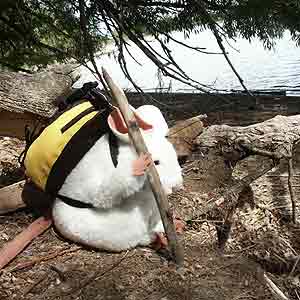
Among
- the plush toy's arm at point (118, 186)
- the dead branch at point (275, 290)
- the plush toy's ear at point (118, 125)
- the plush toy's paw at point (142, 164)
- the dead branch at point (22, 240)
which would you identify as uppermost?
the plush toy's ear at point (118, 125)

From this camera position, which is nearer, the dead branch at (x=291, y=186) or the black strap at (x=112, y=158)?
the black strap at (x=112, y=158)

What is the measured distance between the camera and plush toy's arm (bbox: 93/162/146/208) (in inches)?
62.7

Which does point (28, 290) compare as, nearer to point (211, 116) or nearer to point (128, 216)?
point (128, 216)

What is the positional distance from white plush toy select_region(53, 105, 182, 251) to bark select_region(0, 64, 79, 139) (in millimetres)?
510

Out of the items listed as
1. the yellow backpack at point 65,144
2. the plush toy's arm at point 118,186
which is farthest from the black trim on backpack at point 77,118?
the plush toy's arm at point 118,186

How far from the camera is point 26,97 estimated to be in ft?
6.84

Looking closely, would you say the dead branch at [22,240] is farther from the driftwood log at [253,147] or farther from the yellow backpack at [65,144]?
the driftwood log at [253,147]

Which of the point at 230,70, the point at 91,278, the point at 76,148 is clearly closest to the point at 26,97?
the point at 76,148

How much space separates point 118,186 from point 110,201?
0.08m

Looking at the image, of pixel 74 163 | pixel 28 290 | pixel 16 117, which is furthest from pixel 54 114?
pixel 28 290

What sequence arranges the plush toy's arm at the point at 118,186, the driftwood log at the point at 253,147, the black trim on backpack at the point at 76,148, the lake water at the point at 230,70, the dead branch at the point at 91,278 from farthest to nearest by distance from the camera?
the lake water at the point at 230,70 < the driftwood log at the point at 253,147 < the black trim on backpack at the point at 76,148 < the plush toy's arm at the point at 118,186 < the dead branch at the point at 91,278

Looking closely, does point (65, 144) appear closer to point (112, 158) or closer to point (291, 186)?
point (112, 158)

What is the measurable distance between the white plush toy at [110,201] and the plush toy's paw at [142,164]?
0.17 ft

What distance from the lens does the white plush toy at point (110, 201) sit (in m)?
1.65
